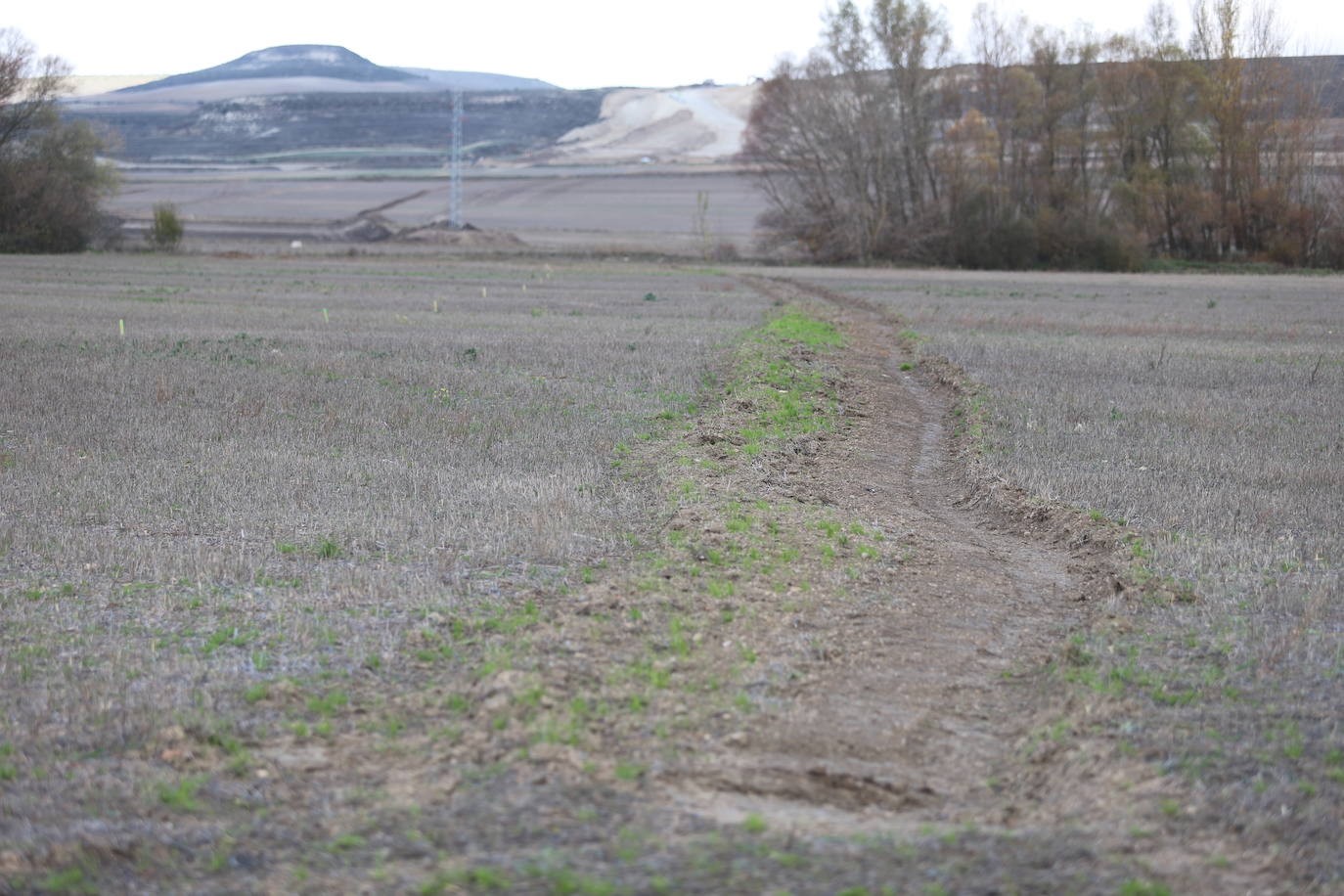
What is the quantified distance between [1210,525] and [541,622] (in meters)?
6.09

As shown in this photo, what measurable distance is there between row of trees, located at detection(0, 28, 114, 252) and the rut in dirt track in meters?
59.5

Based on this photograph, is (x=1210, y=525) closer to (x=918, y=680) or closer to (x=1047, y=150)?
(x=918, y=680)

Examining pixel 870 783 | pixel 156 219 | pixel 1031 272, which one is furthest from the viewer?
pixel 156 219

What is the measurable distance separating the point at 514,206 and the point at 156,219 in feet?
128

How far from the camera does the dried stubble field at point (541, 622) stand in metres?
4.80

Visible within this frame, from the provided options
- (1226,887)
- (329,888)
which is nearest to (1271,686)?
(1226,887)

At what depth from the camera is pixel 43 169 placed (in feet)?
198

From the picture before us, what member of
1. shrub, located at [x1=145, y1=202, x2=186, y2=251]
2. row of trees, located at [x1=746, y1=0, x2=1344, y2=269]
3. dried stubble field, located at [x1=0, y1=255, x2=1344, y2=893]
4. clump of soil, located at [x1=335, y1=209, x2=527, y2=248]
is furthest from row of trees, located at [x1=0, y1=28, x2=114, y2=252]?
dried stubble field, located at [x1=0, y1=255, x2=1344, y2=893]

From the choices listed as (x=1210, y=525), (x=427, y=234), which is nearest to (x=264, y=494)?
(x=1210, y=525)

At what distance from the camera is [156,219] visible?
64438mm

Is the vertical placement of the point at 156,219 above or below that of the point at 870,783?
above

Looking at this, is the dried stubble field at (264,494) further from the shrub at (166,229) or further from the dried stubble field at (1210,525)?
→ the shrub at (166,229)

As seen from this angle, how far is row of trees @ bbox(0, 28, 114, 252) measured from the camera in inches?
2360

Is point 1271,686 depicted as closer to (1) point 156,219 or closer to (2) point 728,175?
(1) point 156,219
